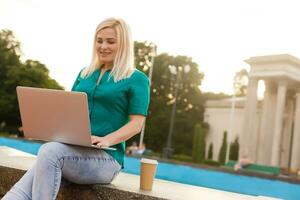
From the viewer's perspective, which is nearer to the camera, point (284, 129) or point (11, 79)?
point (284, 129)

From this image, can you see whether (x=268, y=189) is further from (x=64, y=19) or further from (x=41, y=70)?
(x=41, y=70)

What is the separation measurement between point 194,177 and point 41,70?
32.3m

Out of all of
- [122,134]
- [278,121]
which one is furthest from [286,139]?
[122,134]

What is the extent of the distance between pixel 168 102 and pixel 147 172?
37018 millimetres

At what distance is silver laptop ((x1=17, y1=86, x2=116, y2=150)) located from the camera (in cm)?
243

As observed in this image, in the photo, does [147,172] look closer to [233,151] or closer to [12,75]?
[233,151]

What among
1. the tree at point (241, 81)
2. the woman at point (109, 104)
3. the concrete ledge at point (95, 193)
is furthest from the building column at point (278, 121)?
the concrete ledge at point (95, 193)

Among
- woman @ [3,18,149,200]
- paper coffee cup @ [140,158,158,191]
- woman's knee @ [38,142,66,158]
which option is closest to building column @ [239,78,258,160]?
paper coffee cup @ [140,158,158,191]

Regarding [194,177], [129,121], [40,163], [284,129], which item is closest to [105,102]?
[129,121]

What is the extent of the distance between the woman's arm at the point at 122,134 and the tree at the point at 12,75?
122 ft

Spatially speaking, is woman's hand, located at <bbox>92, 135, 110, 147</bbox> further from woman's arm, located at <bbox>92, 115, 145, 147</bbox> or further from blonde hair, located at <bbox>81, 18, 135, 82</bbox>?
blonde hair, located at <bbox>81, 18, 135, 82</bbox>

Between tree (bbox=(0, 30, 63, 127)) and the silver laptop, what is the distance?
37.2 meters

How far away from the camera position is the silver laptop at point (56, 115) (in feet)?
7.97

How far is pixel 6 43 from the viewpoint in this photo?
41.9m
